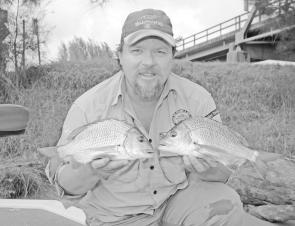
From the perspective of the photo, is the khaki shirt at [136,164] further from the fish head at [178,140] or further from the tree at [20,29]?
the tree at [20,29]

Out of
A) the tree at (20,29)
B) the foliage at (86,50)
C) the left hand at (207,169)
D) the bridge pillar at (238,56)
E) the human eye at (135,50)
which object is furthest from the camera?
the bridge pillar at (238,56)

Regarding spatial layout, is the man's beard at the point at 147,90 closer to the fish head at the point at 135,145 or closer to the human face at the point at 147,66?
the human face at the point at 147,66

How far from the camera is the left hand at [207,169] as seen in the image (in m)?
2.18

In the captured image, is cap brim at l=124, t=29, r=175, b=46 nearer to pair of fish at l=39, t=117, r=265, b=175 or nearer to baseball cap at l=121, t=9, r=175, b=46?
baseball cap at l=121, t=9, r=175, b=46

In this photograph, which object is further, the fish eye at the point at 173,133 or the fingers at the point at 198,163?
the fingers at the point at 198,163

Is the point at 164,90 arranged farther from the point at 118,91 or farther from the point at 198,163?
the point at 198,163

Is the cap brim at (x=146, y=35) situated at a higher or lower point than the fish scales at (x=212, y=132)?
higher

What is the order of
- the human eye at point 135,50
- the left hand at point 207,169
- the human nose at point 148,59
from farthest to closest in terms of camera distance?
the human eye at point 135,50
the human nose at point 148,59
the left hand at point 207,169

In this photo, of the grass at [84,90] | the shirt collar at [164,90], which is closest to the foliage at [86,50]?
the grass at [84,90]

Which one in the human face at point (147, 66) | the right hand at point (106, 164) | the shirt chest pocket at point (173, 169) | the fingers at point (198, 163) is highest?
the human face at point (147, 66)

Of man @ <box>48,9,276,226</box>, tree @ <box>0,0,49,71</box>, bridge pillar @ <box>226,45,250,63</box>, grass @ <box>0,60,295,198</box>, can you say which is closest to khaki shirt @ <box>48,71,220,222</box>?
man @ <box>48,9,276,226</box>

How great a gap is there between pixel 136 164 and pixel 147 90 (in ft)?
1.31

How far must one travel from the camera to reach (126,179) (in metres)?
2.48

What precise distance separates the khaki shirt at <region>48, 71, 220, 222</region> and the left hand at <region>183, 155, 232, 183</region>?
0.45 ft
